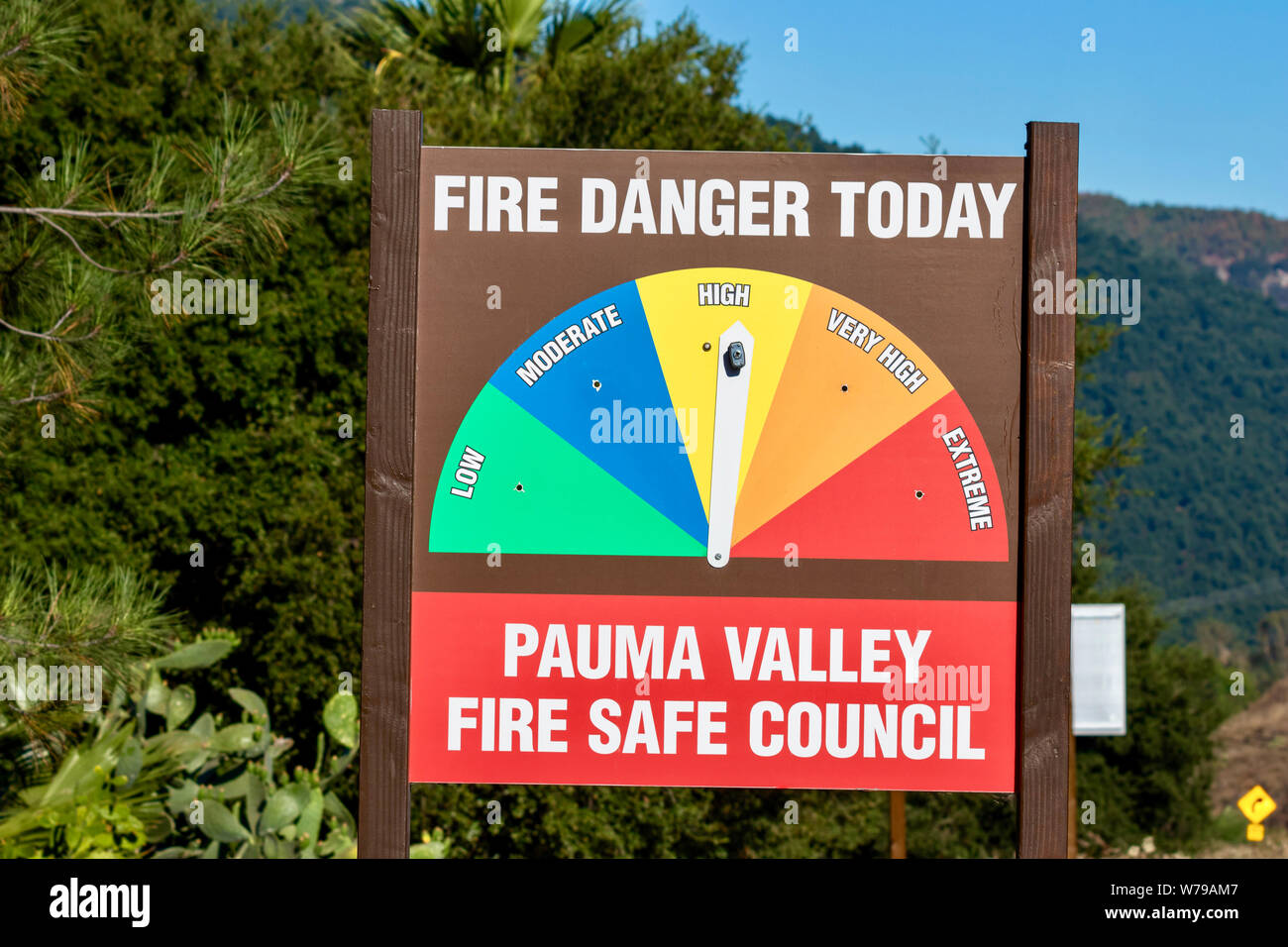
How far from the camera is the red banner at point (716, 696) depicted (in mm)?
3830

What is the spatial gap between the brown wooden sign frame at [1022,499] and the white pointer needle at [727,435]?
33.6 inches

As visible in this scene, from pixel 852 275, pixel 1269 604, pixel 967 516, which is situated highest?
pixel 852 275

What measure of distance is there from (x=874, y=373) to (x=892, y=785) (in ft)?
4.13

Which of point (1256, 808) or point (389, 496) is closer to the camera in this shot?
point (389, 496)

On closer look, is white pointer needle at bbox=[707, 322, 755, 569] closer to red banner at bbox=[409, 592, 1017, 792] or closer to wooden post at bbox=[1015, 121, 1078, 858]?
red banner at bbox=[409, 592, 1017, 792]

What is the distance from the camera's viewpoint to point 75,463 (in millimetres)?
12914

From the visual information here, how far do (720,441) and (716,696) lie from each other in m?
0.78

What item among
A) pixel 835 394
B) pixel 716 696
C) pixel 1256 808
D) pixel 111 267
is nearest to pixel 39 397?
pixel 111 267

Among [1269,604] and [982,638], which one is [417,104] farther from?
A: [1269,604]

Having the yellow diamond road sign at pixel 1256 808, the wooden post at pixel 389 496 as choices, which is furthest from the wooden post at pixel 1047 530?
the yellow diamond road sign at pixel 1256 808

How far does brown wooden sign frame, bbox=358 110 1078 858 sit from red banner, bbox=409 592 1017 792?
0.30 feet

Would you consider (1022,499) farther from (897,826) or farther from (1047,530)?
(897,826)

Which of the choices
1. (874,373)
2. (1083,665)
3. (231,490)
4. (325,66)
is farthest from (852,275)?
(325,66)

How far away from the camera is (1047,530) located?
3793 mm
